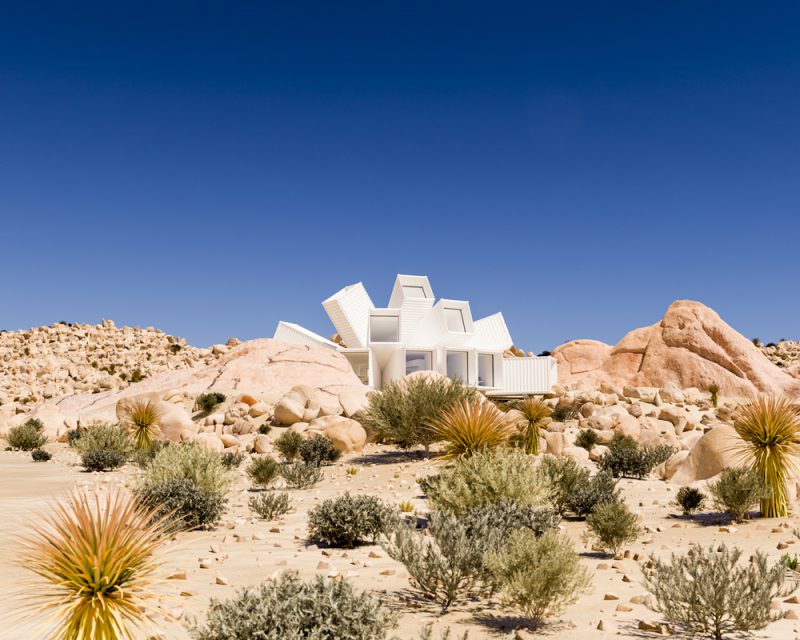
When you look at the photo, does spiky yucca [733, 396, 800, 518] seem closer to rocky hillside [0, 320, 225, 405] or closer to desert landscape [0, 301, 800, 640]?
desert landscape [0, 301, 800, 640]

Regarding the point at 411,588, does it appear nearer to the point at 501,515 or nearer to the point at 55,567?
the point at 501,515

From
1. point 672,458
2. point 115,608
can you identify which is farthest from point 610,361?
point 115,608

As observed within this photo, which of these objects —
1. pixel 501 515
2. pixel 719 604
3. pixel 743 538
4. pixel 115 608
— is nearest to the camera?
pixel 115 608

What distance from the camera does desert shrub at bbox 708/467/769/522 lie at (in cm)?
1039

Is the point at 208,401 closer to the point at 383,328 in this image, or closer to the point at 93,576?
the point at 383,328

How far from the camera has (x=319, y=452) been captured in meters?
18.5

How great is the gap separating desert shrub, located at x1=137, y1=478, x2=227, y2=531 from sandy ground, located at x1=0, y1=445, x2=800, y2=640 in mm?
239

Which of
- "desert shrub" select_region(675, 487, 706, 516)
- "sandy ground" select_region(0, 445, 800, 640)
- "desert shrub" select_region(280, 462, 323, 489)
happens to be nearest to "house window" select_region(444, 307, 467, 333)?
"sandy ground" select_region(0, 445, 800, 640)

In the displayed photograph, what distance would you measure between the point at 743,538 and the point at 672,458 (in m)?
8.05

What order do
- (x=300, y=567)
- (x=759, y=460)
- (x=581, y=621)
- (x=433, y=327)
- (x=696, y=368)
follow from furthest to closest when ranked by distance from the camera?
(x=433, y=327)
(x=696, y=368)
(x=759, y=460)
(x=300, y=567)
(x=581, y=621)

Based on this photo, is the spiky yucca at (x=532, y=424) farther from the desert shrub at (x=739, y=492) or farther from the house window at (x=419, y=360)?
the house window at (x=419, y=360)

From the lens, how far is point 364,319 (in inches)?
1854

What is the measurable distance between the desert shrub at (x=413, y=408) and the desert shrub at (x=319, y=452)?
5.13 feet

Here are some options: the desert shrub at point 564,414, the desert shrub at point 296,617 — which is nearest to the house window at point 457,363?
the desert shrub at point 564,414
